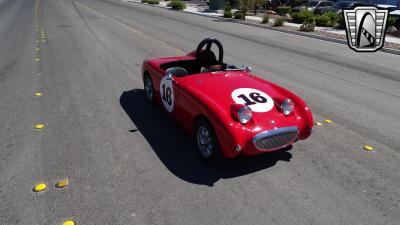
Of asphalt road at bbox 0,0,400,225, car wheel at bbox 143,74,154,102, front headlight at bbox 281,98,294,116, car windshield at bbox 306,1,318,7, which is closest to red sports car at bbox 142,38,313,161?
front headlight at bbox 281,98,294,116

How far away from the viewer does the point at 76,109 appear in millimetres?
6805

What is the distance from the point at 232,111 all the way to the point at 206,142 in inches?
27.6

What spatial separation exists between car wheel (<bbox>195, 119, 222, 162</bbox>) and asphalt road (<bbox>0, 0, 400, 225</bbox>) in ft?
0.67

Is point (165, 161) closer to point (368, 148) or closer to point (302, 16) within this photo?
point (368, 148)

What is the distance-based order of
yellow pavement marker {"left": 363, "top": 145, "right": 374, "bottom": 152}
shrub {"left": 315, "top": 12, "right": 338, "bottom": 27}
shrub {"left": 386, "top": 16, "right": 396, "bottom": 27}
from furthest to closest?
shrub {"left": 315, "top": 12, "right": 338, "bottom": 27}
shrub {"left": 386, "top": 16, "right": 396, "bottom": 27}
yellow pavement marker {"left": 363, "top": 145, "right": 374, "bottom": 152}

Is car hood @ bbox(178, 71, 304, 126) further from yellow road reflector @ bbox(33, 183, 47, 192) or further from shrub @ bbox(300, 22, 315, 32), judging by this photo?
shrub @ bbox(300, 22, 315, 32)

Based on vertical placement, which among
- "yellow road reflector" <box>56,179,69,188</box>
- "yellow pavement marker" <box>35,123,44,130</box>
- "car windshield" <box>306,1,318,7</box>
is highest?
"car windshield" <box>306,1,318,7</box>

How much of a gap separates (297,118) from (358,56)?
32.9ft

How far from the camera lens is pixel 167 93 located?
586 centimetres

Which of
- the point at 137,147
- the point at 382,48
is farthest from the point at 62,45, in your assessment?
the point at 382,48

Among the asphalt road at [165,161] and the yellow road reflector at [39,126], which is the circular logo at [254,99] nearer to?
the asphalt road at [165,161]

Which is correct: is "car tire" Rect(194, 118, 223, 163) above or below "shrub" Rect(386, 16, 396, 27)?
below

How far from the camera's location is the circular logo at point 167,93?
5680 mm

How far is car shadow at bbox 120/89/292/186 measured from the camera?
459cm
